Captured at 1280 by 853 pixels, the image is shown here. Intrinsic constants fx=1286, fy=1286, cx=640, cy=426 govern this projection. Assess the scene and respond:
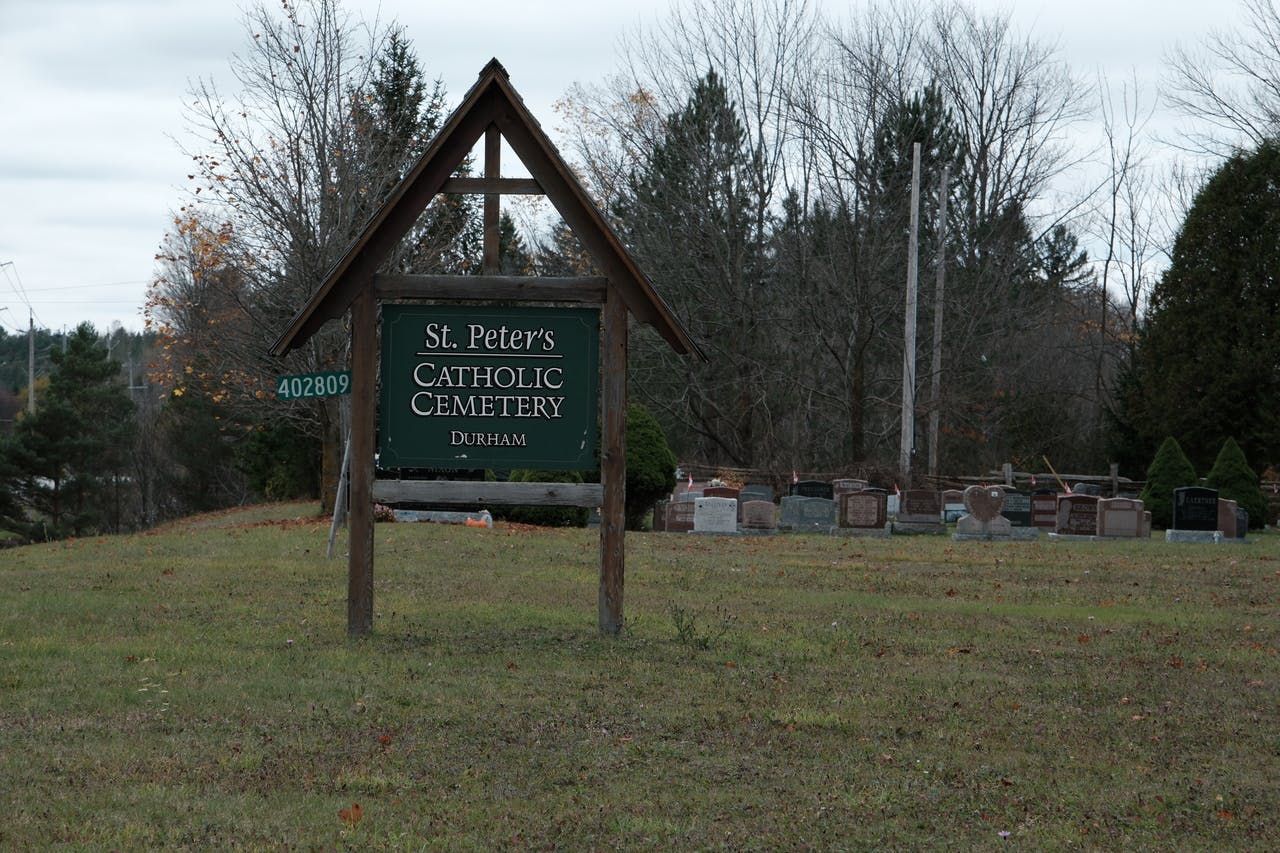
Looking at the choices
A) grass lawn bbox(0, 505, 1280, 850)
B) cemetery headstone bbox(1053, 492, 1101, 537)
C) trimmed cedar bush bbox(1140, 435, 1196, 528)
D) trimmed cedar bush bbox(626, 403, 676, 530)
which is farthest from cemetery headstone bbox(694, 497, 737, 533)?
trimmed cedar bush bbox(1140, 435, 1196, 528)

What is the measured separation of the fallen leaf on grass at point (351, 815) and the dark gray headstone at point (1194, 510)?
20802 millimetres

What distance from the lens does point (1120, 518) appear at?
23.5 metres

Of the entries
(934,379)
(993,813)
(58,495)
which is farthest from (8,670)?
(58,495)

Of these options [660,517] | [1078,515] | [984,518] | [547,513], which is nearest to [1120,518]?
[1078,515]

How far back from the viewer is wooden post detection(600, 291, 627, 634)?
9.63 metres

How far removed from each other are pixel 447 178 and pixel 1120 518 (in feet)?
57.4

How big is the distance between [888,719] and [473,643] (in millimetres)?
3483

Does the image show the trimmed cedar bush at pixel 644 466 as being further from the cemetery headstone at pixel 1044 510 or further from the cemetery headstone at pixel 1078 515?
the cemetery headstone at pixel 1044 510

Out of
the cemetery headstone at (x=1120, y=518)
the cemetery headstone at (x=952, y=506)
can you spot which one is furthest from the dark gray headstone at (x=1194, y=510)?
the cemetery headstone at (x=952, y=506)

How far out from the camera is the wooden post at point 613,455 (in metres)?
9.63

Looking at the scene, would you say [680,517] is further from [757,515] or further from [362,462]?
[362,462]

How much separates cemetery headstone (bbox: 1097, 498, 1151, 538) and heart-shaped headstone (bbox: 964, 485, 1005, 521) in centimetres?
181

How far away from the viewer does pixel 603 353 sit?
385 inches

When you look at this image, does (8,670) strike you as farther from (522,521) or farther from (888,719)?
(522,521)
